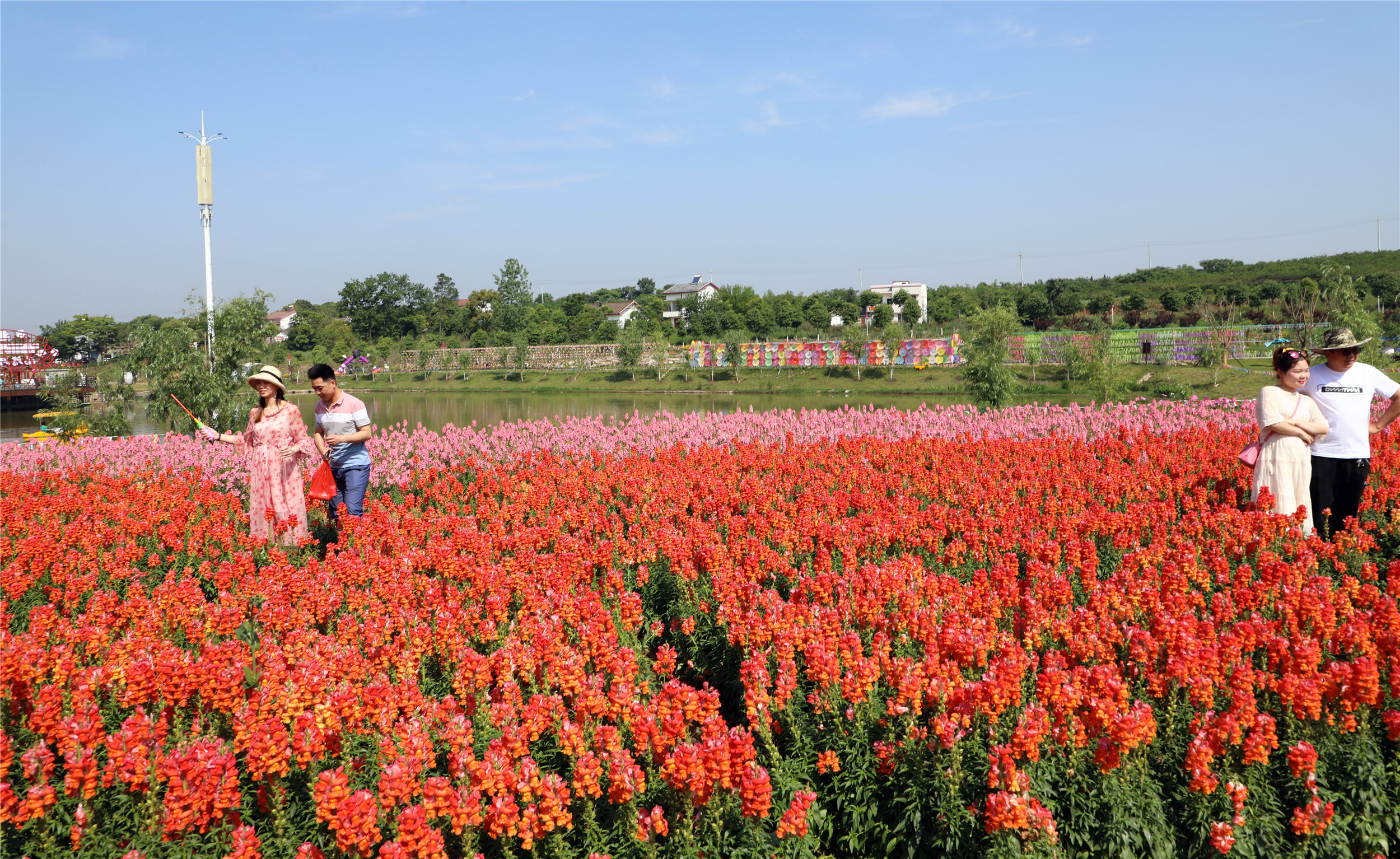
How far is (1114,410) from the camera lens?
14383 millimetres

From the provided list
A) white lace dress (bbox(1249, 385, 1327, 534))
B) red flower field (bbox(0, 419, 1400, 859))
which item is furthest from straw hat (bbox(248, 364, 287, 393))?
white lace dress (bbox(1249, 385, 1327, 534))

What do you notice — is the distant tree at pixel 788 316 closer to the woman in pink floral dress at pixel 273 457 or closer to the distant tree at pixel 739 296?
the distant tree at pixel 739 296

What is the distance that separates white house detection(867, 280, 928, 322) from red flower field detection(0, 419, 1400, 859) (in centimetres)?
8296

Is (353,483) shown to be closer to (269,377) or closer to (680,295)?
(269,377)

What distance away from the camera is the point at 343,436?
26.0 ft

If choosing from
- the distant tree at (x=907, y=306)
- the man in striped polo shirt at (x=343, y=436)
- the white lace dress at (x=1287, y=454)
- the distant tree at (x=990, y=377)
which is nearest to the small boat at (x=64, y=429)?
the man in striped polo shirt at (x=343, y=436)

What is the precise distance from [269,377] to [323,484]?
3.71 feet

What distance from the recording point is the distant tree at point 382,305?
98.1 meters

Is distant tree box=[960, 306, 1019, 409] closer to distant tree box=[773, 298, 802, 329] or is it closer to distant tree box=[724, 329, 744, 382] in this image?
distant tree box=[724, 329, 744, 382]

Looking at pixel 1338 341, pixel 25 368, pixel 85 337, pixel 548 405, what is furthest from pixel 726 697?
pixel 85 337

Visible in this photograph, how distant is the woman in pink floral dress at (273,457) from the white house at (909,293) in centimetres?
8208

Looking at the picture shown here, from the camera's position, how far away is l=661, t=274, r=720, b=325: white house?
106312 millimetres

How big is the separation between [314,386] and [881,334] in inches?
1813

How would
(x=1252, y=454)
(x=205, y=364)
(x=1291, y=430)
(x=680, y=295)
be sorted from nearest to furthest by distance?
(x=1291, y=430)
(x=1252, y=454)
(x=205, y=364)
(x=680, y=295)
